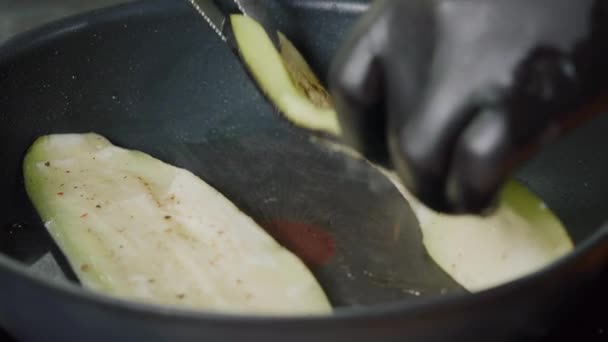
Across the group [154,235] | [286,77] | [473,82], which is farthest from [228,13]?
[473,82]

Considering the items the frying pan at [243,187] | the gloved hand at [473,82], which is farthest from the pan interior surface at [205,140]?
the gloved hand at [473,82]

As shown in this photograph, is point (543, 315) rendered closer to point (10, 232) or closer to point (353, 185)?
point (353, 185)

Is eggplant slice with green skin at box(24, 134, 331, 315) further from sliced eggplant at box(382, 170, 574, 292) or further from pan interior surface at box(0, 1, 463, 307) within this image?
sliced eggplant at box(382, 170, 574, 292)

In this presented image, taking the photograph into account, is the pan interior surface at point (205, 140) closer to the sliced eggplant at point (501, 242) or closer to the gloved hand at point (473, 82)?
the sliced eggplant at point (501, 242)

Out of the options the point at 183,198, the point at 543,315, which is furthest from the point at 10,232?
the point at 543,315

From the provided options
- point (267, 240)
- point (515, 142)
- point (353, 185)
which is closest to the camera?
point (515, 142)
